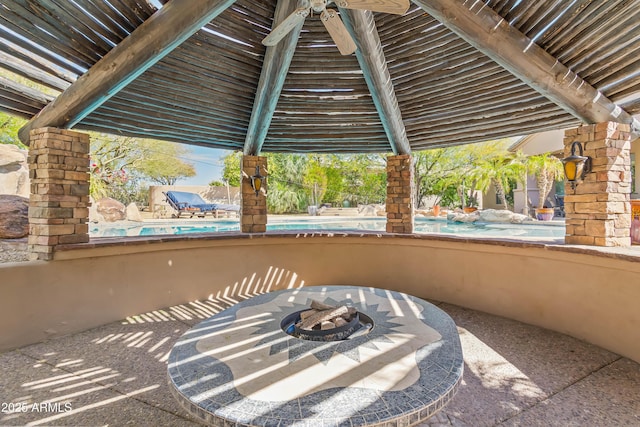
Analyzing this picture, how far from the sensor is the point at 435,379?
5.24 ft

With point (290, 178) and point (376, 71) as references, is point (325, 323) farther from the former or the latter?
point (290, 178)

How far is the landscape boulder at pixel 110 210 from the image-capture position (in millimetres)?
12031

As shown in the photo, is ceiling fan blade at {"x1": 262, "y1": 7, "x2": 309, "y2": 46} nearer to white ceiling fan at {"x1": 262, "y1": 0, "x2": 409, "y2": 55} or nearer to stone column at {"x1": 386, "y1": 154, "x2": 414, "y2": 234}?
white ceiling fan at {"x1": 262, "y1": 0, "x2": 409, "y2": 55}

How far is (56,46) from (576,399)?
5.69m

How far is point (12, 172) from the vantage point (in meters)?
7.72

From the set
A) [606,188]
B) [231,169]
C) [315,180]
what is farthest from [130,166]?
[606,188]

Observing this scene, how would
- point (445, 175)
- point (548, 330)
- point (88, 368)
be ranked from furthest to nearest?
point (445, 175), point (548, 330), point (88, 368)

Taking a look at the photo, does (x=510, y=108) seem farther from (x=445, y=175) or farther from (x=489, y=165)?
(x=445, y=175)

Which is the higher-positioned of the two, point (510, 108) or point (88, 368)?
point (510, 108)

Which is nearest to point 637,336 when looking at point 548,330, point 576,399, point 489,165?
point 548,330

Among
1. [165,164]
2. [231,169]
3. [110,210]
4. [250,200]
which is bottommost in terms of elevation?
[110,210]

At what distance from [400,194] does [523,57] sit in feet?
8.74

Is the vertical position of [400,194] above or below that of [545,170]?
below

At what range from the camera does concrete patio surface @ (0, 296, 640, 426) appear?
2.25 metres
